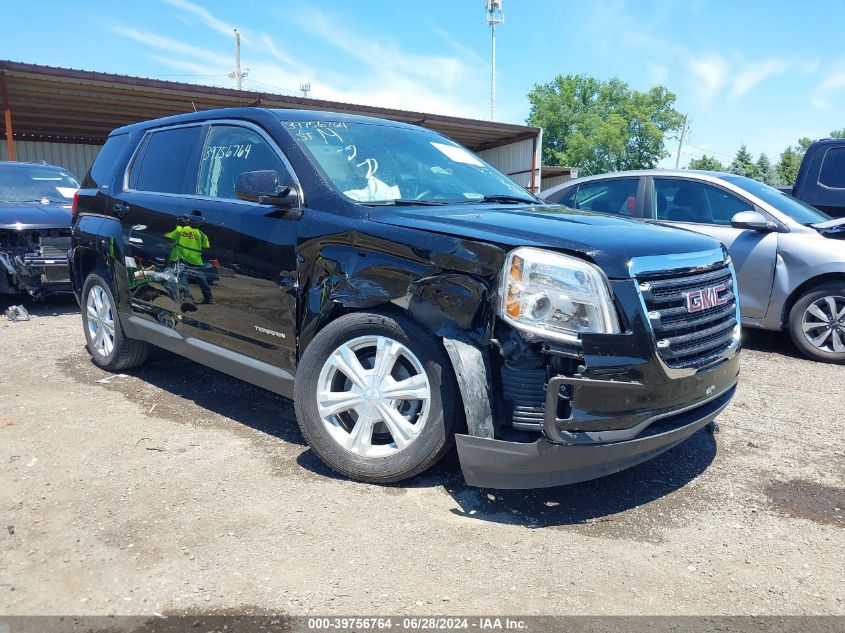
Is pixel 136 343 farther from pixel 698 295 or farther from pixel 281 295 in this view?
pixel 698 295

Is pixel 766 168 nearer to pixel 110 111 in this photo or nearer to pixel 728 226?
pixel 110 111

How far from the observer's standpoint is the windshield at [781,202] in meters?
6.21

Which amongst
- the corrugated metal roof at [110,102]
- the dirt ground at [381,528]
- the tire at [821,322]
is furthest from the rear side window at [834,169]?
the corrugated metal roof at [110,102]

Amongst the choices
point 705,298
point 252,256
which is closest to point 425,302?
point 252,256

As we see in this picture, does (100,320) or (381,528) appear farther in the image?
(100,320)

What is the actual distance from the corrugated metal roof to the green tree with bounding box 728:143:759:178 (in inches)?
1626

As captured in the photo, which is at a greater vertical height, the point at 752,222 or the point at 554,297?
the point at 752,222

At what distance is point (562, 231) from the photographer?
9.74 ft

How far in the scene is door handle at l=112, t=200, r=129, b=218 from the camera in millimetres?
4742

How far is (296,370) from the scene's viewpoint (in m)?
3.46

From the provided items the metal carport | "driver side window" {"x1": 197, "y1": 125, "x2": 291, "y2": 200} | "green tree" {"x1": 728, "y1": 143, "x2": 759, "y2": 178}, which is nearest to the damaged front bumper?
"driver side window" {"x1": 197, "y1": 125, "x2": 291, "y2": 200}

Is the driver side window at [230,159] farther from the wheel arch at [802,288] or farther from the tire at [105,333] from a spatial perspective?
the wheel arch at [802,288]

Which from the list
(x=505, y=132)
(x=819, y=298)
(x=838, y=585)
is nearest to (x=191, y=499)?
(x=838, y=585)

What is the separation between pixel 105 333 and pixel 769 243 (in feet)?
19.1
